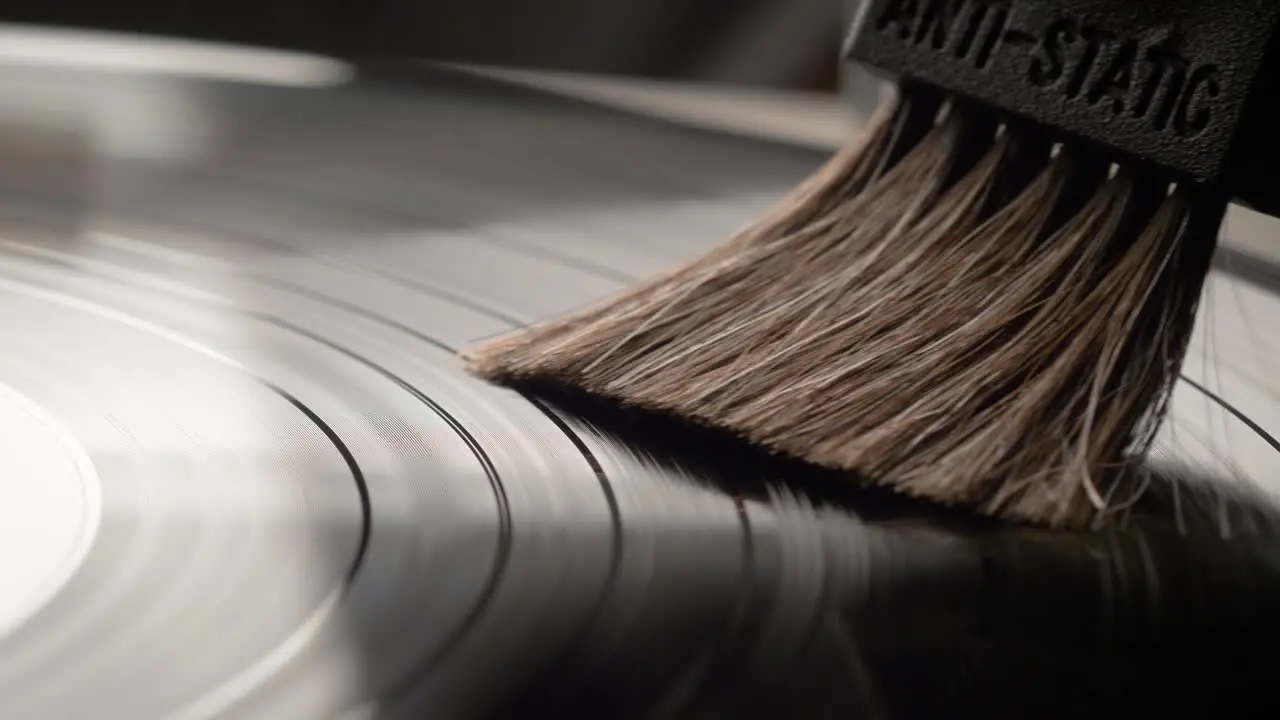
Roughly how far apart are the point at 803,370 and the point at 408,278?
29 cm

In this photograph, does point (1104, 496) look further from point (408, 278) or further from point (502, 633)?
point (408, 278)

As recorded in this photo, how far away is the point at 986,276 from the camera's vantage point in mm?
647

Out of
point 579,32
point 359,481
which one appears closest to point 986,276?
point 359,481

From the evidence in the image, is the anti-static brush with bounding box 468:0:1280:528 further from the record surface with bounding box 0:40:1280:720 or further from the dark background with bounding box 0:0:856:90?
the dark background with bounding box 0:0:856:90

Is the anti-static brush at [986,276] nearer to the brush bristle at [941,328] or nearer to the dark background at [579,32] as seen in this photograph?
the brush bristle at [941,328]

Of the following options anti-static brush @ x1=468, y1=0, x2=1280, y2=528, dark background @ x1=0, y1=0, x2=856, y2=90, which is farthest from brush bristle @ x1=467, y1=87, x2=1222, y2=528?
dark background @ x1=0, y1=0, x2=856, y2=90

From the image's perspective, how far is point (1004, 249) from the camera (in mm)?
653

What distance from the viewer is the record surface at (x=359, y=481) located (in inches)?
17.5

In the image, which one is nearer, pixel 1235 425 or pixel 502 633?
pixel 502 633

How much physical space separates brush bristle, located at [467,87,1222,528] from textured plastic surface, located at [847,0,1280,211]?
0.02 metres

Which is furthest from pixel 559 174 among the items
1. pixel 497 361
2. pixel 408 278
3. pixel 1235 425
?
pixel 1235 425

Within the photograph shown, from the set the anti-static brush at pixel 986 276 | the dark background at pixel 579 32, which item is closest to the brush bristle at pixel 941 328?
the anti-static brush at pixel 986 276

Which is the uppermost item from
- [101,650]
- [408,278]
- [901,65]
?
[901,65]

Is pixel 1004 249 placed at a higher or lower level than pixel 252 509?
higher
